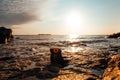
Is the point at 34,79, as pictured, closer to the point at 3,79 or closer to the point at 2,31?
the point at 3,79

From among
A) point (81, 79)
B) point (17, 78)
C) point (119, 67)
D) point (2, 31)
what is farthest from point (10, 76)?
point (2, 31)

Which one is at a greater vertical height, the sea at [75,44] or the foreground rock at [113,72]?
the foreground rock at [113,72]

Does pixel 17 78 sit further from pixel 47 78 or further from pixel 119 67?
pixel 119 67

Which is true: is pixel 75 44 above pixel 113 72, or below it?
below

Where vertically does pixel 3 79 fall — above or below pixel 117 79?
below

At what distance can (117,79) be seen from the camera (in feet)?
22.0

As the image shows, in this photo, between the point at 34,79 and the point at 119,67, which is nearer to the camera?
the point at 119,67

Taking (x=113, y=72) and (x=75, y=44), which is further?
(x=75, y=44)

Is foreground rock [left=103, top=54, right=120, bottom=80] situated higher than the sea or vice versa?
foreground rock [left=103, top=54, right=120, bottom=80]

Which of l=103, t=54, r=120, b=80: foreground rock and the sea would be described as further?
the sea

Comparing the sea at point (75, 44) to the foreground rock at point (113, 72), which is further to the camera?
the sea at point (75, 44)

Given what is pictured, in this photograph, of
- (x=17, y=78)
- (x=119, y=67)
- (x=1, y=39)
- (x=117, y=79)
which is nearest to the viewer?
(x=117, y=79)

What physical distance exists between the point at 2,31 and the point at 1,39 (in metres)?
5.22

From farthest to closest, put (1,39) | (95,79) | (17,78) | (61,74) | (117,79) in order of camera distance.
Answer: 1. (1,39)
2. (61,74)
3. (17,78)
4. (95,79)
5. (117,79)
